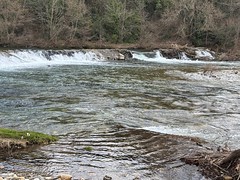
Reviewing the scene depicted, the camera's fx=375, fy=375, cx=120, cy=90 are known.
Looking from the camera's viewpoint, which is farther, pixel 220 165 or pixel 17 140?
pixel 17 140

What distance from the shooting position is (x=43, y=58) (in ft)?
125

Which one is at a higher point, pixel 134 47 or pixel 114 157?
pixel 134 47

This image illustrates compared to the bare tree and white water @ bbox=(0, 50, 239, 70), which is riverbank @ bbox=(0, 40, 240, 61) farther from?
white water @ bbox=(0, 50, 239, 70)

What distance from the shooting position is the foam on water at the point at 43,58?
1342 inches

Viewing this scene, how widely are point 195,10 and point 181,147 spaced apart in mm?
50519

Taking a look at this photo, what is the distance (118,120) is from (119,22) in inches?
1696

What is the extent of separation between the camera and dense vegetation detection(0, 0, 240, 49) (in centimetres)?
4625

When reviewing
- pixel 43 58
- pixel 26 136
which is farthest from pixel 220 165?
pixel 43 58

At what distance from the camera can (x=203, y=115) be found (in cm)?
1422

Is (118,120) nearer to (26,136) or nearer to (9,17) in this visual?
(26,136)

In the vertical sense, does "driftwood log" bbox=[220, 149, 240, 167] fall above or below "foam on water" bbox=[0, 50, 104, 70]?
above

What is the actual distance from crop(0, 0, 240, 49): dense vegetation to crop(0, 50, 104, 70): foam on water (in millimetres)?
6089

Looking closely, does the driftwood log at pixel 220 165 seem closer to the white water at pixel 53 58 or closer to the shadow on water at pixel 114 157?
the shadow on water at pixel 114 157

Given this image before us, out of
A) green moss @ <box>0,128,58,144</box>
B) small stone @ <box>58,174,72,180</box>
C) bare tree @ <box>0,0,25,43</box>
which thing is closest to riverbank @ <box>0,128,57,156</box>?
green moss @ <box>0,128,58,144</box>
